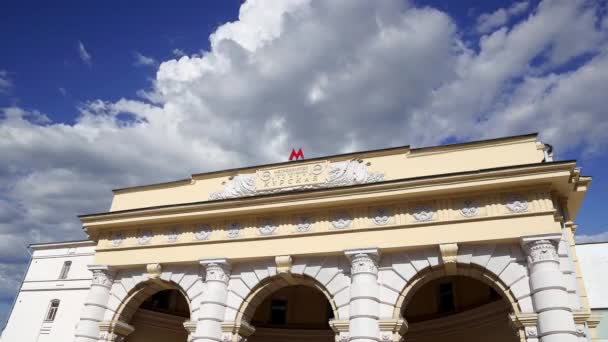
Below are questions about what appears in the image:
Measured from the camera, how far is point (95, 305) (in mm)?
21219

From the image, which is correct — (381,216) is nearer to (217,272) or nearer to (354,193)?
(354,193)

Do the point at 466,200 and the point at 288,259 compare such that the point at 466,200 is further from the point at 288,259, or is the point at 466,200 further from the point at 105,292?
the point at 105,292

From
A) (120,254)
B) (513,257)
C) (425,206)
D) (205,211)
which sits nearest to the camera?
(513,257)

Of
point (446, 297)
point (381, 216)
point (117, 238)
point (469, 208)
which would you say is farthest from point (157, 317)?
point (469, 208)

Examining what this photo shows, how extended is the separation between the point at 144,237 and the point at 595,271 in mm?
22332

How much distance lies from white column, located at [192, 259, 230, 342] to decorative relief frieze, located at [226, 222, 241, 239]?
115 centimetres

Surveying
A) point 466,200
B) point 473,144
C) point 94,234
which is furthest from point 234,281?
point 473,144

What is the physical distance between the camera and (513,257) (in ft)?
Result: 53.5

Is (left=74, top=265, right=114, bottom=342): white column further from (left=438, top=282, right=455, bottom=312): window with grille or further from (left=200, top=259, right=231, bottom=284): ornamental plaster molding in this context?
(left=438, top=282, right=455, bottom=312): window with grille

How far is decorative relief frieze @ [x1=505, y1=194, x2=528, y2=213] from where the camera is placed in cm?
1652

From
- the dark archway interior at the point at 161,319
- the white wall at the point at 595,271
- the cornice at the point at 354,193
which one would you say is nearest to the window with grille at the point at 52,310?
the dark archway interior at the point at 161,319

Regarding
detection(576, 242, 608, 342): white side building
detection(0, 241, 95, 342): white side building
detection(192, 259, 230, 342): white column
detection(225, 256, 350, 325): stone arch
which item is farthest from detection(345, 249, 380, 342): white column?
detection(0, 241, 95, 342): white side building

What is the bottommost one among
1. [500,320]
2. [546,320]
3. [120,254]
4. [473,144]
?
[546,320]

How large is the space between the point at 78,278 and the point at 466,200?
3890 centimetres
